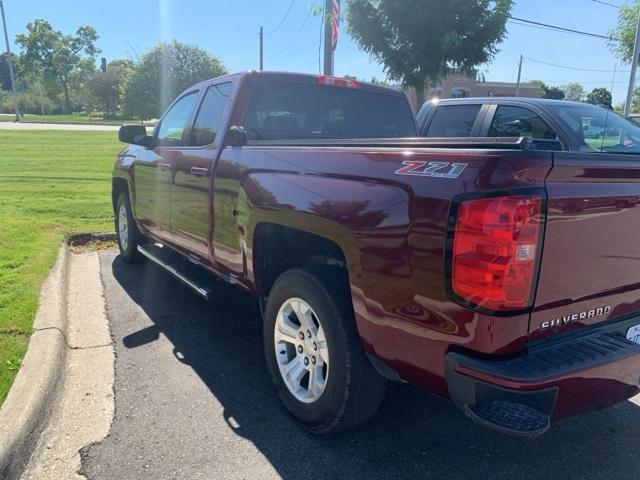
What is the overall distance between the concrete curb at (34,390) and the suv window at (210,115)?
1.81 m

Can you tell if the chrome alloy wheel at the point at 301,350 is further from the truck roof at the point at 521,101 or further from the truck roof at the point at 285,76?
the truck roof at the point at 521,101

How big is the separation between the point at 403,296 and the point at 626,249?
105cm

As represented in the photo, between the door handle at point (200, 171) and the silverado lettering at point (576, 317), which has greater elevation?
the door handle at point (200, 171)

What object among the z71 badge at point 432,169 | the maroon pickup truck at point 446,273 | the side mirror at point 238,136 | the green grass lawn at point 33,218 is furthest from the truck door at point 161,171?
the z71 badge at point 432,169

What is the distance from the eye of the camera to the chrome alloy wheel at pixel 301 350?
2887 mm

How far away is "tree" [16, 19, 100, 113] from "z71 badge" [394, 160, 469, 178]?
270 ft

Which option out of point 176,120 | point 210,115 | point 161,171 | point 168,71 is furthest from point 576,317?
point 168,71

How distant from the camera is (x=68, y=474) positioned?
264cm

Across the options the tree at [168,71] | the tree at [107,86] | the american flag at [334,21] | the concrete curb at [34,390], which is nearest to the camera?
the concrete curb at [34,390]

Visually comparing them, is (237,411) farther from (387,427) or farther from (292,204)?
(292,204)

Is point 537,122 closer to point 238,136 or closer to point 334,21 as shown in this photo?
point 238,136

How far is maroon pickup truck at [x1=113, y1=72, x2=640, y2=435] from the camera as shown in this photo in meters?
2.00

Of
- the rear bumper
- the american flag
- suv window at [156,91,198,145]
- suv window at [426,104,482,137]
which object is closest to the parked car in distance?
suv window at [426,104,482,137]

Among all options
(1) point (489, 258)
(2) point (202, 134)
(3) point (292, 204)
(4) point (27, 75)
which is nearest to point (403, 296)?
(1) point (489, 258)
